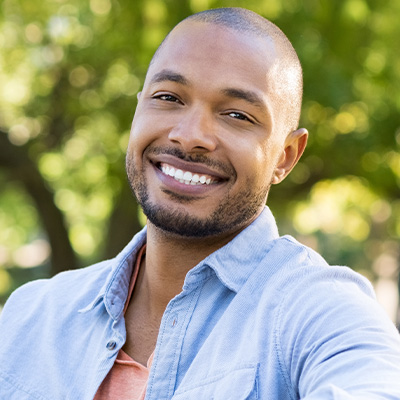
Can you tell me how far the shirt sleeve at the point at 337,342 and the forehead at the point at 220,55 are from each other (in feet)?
2.30

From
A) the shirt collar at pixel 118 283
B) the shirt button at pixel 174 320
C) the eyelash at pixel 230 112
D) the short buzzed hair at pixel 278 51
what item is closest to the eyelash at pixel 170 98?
the eyelash at pixel 230 112

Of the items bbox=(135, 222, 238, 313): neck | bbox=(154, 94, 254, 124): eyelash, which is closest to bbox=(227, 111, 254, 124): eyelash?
bbox=(154, 94, 254, 124): eyelash

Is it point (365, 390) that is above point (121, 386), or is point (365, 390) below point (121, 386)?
above

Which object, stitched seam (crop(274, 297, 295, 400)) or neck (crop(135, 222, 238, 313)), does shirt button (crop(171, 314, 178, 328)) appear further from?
stitched seam (crop(274, 297, 295, 400))

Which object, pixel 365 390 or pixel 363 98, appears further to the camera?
pixel 363 98

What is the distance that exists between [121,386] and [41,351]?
1.10 feet

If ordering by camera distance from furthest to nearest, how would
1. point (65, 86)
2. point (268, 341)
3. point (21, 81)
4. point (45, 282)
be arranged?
point (21, 81), point (65, 86), point (45, 282), point (268, 341)

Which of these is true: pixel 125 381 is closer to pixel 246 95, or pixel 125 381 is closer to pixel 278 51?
pixel 246 95

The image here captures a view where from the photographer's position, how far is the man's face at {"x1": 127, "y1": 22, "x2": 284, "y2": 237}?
2303mm

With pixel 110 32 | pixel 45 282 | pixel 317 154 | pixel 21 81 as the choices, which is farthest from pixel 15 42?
pixel 45 282

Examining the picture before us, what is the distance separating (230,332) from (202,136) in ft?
1.96

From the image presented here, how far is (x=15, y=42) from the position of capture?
9.71m

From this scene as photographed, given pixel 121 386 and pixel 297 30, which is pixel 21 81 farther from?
pixel 121 386

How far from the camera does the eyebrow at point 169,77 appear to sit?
2357 millimetres
